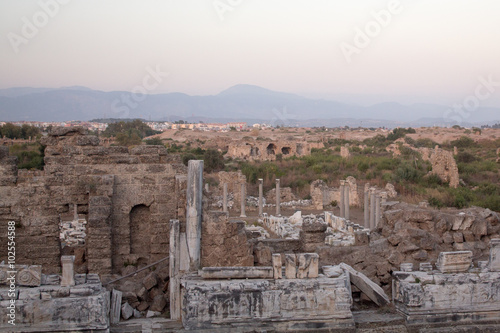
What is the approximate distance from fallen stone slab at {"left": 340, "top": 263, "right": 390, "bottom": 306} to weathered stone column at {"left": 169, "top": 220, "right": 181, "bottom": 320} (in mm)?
2581

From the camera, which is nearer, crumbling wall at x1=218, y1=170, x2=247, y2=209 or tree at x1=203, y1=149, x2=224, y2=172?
crumbling wall at x1=218, y1=170, x2=247, y2=209

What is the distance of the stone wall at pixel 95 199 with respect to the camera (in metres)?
8.02

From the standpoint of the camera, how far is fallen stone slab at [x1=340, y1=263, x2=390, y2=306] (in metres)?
7.44

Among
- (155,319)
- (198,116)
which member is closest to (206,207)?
(155,319)

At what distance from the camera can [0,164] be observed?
26.7 ft

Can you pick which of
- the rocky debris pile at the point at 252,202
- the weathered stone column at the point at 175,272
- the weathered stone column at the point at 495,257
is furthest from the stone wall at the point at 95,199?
the rocky debris pile at the point at 252,202

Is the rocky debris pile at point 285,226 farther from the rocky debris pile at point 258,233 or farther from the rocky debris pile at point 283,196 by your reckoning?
the rocky debris pile at point 283,196

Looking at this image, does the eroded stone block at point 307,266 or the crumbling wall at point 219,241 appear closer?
the eroded stone block at point 307,266

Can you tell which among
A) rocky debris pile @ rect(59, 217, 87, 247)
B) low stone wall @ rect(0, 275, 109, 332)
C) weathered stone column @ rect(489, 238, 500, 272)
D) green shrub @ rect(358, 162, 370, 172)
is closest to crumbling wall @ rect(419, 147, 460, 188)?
green shrub @ rect(358, 162, 370, 172)

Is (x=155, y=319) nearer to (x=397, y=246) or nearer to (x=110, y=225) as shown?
(x=110, y=225)

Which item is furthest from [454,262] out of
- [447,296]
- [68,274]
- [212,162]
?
[212,162]

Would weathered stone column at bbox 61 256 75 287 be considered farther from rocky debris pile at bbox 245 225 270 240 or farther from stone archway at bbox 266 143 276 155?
stone archway at bbox 266 143 276 155

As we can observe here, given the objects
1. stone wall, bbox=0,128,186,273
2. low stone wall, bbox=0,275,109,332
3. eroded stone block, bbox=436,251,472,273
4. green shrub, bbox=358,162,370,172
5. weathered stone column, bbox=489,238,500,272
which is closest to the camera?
low stone wall, bbox=0,275,109,332

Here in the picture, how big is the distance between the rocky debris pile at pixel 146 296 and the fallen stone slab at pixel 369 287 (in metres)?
2.87
